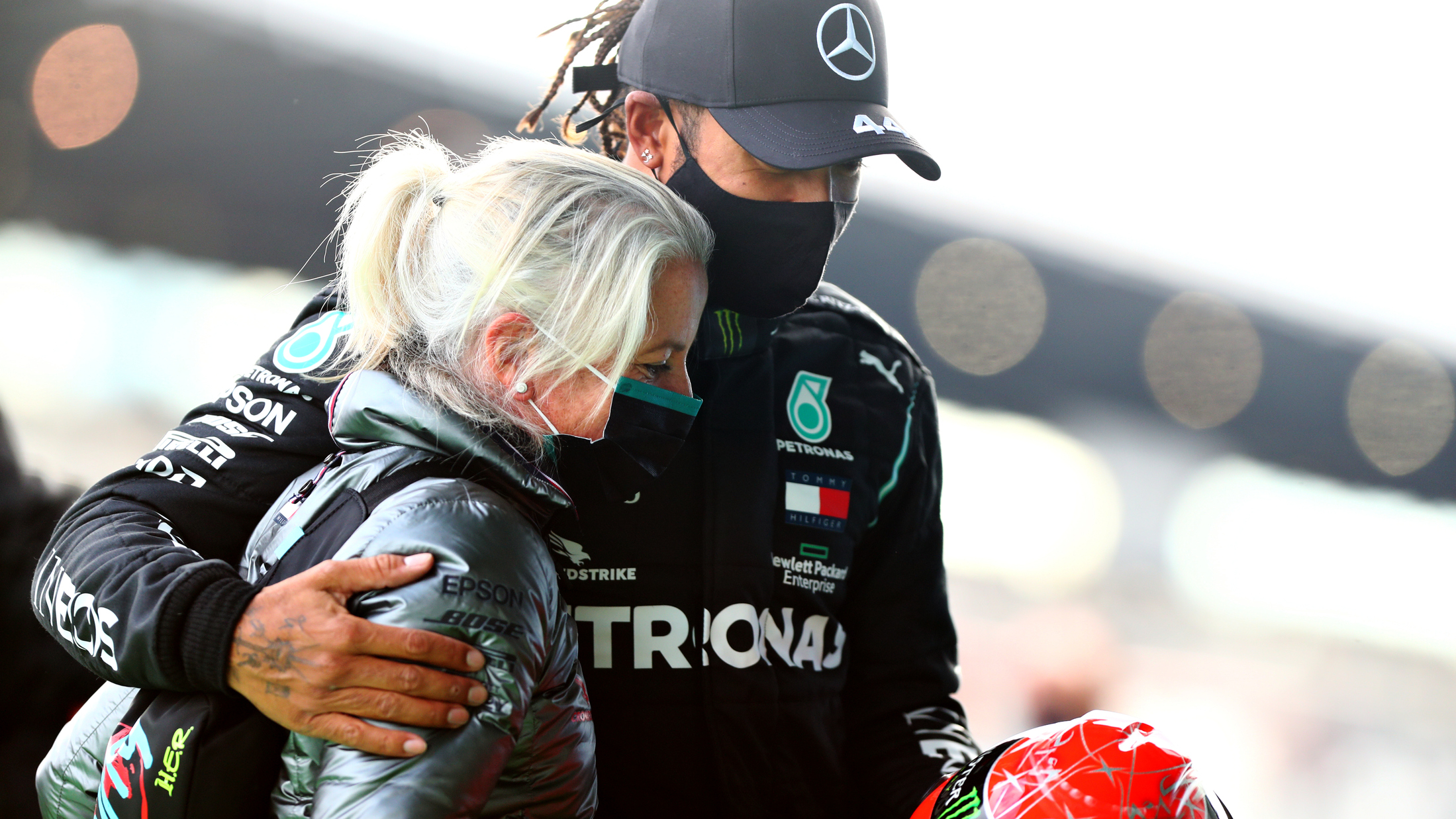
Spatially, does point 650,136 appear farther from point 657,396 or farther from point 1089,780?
point 1089,780

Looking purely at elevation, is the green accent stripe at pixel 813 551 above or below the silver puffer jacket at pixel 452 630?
below

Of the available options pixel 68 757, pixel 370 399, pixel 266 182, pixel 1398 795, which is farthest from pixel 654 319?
pixel 1398 795

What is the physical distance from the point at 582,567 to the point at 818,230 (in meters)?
0.63

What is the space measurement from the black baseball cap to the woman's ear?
1.66 ft

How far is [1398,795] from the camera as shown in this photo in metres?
5.02

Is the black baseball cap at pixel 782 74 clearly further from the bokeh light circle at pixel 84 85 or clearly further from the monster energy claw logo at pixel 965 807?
the bokeh light circle at pixel 84 85

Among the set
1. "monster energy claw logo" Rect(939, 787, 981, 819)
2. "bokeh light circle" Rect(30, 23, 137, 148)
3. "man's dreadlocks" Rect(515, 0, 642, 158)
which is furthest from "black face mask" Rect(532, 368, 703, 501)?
"bokeh light circle" Rect(30, 23, 137, 148)

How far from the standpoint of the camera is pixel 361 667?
2.55ft

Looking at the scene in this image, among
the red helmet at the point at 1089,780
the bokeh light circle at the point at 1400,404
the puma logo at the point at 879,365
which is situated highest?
the puma logo at the point at 879,365

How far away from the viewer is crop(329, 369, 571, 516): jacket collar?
0.91 metres

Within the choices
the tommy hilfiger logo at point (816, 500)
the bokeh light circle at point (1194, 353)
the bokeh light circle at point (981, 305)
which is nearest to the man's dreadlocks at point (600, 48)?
the tommy hilfiger logo at point (816, 500)

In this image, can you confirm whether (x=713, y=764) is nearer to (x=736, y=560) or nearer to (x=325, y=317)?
(x=736, y=560)

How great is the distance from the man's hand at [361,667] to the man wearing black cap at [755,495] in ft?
1.24

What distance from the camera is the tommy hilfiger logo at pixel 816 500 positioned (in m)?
1.44
